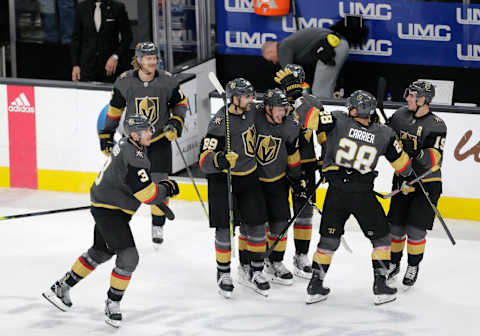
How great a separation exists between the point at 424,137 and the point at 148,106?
1.93 meters

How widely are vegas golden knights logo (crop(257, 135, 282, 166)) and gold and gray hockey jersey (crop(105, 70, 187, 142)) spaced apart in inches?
34.7

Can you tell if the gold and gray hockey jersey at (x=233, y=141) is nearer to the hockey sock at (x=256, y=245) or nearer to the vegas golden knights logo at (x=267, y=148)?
the vegas golden knights logo at (x=267, y=148)

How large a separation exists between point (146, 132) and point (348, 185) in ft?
3.95

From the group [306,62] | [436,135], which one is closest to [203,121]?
[306,62]

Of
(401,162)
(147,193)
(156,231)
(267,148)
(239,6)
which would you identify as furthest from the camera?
(239,6)

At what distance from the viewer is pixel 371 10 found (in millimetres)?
8812

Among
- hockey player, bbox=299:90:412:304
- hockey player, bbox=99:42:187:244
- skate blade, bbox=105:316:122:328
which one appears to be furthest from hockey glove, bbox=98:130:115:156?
hockey player, bbox=299:90:412:304

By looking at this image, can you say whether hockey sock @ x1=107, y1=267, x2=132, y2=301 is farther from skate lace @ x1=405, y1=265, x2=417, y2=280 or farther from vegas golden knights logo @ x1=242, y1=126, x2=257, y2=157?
skate lace @ x1=405, y1=265, x2=417, y2=280

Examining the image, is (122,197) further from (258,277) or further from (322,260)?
(322,260)

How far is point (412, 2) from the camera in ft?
28.6

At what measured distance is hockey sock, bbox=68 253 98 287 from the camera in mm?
5684

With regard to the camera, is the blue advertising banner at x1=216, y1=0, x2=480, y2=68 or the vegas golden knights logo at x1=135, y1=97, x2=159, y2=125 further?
the blue advertising banner at x1=216, y1=0, x2=480, y2=68

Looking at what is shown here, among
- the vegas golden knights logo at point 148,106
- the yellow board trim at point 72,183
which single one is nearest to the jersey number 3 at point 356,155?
the vegas golden knights logo at point 148,106

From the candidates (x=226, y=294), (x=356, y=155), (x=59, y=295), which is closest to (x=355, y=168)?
(x=356, y=155)
